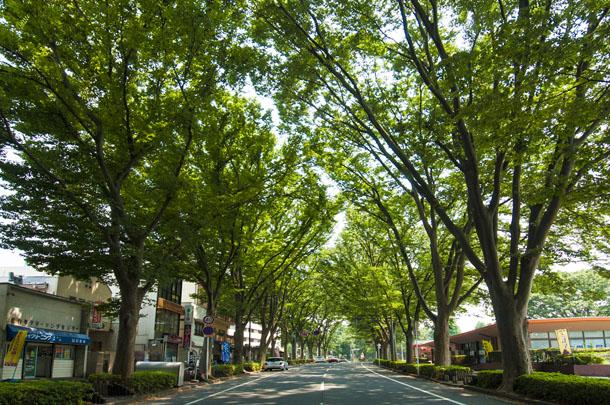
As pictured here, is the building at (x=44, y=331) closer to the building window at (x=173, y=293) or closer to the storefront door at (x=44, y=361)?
the storefront door at (x=44, y=361)

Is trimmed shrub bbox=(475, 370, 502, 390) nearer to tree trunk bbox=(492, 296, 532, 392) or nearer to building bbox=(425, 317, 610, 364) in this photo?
tree trunk bbox=(492, 296, 532, 392)

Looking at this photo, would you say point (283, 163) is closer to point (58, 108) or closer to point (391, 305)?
point (58, 108)

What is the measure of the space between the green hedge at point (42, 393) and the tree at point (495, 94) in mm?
10582

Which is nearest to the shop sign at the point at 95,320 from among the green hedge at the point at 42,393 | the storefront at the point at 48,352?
the storefront at the point at 48,352

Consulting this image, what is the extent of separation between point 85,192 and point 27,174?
1762 millimetres

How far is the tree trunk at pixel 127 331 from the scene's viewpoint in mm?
15570

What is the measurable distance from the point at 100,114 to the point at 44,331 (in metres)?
13.6

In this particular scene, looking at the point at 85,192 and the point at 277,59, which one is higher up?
the point at 277,59

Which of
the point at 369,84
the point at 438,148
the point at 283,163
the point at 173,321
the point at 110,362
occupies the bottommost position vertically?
the point at 110,362

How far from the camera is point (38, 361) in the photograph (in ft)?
75.1

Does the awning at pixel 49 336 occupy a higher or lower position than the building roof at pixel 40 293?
lower

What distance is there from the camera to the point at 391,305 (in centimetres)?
3669

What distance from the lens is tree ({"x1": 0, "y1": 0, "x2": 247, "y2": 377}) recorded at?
1209 centimetres

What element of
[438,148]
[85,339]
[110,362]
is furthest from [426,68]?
[110,362]
